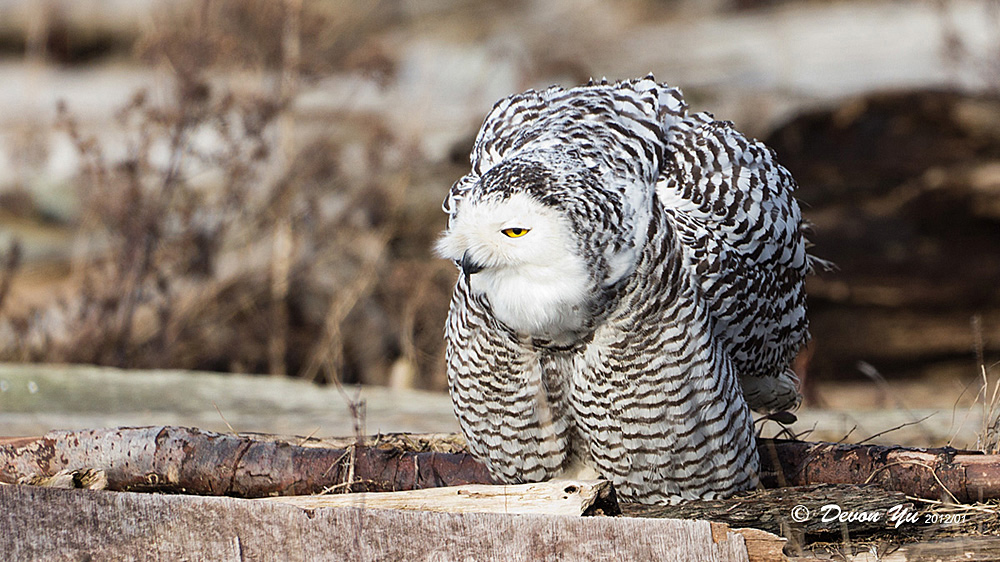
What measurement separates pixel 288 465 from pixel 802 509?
1.77 m

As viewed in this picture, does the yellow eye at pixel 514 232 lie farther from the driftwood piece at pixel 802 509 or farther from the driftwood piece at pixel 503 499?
the driftwood piece at pixel 802 509

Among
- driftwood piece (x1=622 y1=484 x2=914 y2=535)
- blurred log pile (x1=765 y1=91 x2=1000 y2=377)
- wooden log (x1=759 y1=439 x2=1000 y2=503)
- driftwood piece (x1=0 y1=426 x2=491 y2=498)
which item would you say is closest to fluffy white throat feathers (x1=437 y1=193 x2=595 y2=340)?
driftwood piece (x1=622 y1=484 x2=914 y2=535)

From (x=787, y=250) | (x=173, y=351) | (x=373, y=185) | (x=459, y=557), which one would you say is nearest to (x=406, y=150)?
(x=373, y=185)

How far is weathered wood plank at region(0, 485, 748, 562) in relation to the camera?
8.45 feet

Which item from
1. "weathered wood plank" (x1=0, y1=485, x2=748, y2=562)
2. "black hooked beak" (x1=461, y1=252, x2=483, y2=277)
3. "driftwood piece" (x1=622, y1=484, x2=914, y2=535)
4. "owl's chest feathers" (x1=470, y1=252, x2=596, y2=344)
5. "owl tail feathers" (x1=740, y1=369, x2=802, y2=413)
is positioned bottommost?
"driftwood piece" (x1=622, y1=484, x2=914, y2=535)

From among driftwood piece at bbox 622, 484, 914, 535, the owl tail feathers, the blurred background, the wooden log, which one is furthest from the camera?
the blurred background

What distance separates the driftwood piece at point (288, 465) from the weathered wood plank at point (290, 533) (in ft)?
2.12

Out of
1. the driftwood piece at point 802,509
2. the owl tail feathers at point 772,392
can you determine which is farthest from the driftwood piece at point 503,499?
the owl tail feathers at point 772,392

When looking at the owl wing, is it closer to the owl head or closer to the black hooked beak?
the owl head

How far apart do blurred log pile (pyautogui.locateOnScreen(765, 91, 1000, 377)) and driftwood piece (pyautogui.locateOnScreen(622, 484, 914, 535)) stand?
5510 mm

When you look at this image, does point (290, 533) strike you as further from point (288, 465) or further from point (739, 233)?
point (739, 233)

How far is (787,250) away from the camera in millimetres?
3354

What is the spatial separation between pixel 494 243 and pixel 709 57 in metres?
8.05

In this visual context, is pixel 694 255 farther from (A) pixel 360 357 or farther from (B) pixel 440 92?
(B) pixel 440 92
